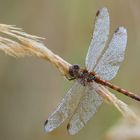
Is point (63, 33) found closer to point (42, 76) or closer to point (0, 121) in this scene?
point (42, 76)

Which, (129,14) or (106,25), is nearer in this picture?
(106,25)

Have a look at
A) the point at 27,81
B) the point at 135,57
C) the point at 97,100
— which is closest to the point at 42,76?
the point at 27,81

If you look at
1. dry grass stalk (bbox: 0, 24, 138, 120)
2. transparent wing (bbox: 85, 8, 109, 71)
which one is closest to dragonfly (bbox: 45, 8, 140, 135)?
transparent wing (bbox: 85, 8, 109, 71)

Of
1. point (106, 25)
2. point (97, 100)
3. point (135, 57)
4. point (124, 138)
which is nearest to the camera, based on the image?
point (97, 100)

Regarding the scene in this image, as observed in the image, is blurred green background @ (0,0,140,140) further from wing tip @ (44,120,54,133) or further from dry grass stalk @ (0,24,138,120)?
dry grass stalk @ (0,24,138,120)

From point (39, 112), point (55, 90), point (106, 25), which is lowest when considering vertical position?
point (39, 112)

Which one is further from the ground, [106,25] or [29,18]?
[106,25]

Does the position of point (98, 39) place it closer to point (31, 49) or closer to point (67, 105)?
point (67, 105)
